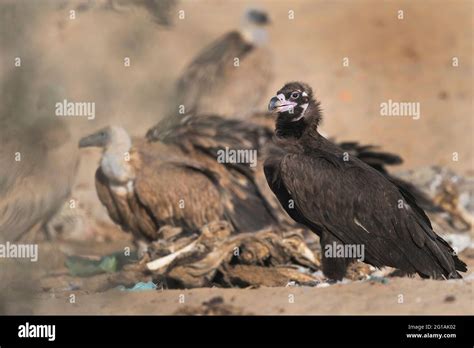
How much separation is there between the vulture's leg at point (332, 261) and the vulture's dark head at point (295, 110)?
2.86 feet

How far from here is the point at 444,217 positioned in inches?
402

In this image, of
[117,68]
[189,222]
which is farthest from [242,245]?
[117,68]

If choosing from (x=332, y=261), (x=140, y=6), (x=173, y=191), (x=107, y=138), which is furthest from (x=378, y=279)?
(x=140, y=6)

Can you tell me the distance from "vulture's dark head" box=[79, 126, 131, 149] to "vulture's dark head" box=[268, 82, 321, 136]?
2.14m

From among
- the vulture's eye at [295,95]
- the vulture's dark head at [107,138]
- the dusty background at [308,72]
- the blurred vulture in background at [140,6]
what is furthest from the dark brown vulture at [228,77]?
the vulture's eye at [295,95]

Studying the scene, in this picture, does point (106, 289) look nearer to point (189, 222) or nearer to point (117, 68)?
point (189, 222)

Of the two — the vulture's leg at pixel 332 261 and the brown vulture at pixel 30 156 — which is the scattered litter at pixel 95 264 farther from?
the vulture's leg at pixel 332 261

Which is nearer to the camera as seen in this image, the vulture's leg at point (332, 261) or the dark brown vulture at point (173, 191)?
the vulture's leg at point (332, 261)

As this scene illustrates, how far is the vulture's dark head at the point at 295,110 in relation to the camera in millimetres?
8219

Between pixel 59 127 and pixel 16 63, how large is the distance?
765 mm

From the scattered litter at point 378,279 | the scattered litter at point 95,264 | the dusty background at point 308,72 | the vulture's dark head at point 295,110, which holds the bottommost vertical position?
the scattered litter at point 378,279

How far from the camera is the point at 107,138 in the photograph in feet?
33.0

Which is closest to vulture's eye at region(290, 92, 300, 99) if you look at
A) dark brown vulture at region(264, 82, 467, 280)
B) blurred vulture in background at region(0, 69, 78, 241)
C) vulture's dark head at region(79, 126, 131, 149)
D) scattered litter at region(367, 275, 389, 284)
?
dark brown vulture at region(264, 82, 467, 280)
